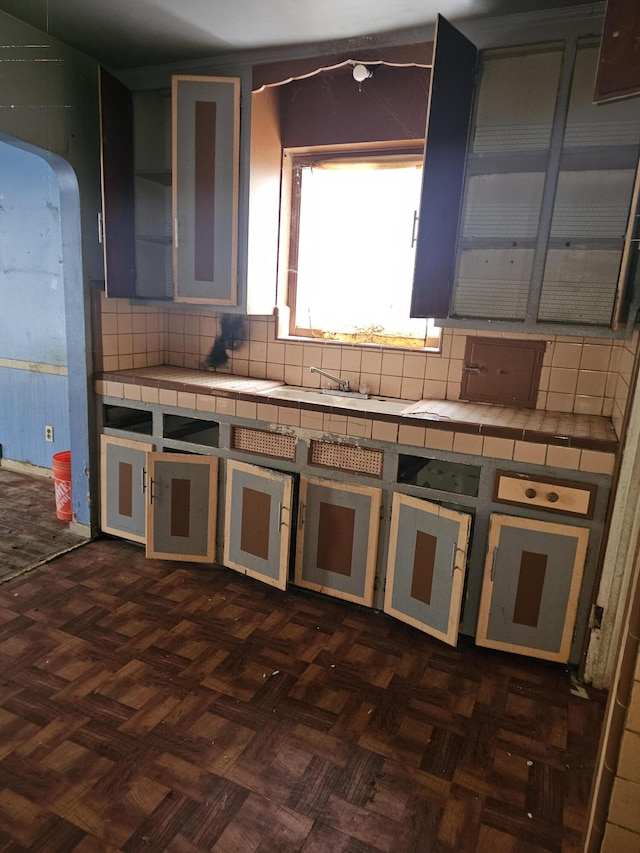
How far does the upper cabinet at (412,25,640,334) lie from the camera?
2158 millimetres

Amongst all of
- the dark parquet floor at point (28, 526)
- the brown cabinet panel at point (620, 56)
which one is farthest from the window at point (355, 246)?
the dark parquet floor at point (28, 526)

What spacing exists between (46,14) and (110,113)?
450mm

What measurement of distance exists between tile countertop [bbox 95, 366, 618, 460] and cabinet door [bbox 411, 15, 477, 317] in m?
0.45

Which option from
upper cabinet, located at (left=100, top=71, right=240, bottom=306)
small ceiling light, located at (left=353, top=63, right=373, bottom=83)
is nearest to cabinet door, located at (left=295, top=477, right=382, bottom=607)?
upper cabinet, located at (left=100, top=71, right=240, bottom=306)

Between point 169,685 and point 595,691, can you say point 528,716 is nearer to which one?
point 595,691

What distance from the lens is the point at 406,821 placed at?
1.60 meters

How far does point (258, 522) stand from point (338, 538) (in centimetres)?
40

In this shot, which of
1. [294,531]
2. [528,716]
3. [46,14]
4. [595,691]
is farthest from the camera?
[294,531]

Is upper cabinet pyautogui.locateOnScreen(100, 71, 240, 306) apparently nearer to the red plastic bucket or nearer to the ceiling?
the ceiling

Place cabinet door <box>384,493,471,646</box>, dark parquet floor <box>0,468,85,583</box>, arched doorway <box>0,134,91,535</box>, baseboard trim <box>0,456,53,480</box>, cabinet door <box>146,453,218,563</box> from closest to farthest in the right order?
cabinet door <box>384,493,471,646</box>, cabinet door <box>146,453,218,563</box>, dark parquet floor <box>0,468,85,583</box>, arched doorway <box>0,134,91,535</box>, baseboard trim <box>0,456,53,480</box>

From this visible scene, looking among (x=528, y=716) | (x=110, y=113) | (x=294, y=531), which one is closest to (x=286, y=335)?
(x=294, y=531)

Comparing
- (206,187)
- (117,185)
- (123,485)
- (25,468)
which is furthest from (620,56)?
(25,468)

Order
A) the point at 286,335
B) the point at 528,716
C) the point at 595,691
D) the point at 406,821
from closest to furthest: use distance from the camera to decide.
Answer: the point at 406,821
the point at 528,716
the point at 595,691
the point at 286,335

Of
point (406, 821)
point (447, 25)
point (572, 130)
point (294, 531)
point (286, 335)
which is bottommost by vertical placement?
point (406, 821)
